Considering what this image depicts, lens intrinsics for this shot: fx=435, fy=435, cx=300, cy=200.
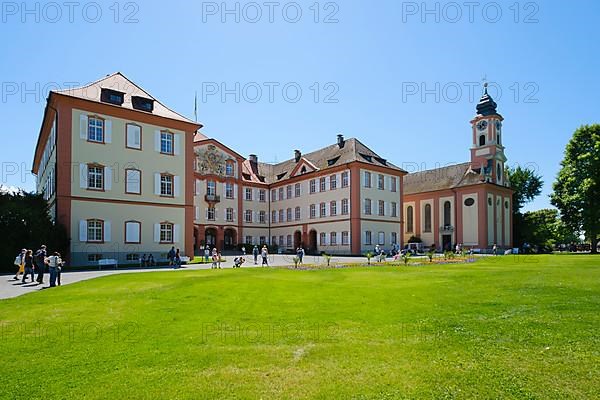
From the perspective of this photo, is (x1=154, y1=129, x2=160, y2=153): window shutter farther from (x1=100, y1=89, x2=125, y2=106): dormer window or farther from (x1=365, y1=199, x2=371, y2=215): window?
(x1=365, y1=199, x2=371, y2=215): window

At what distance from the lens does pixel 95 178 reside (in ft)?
101

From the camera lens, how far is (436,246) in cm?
5934

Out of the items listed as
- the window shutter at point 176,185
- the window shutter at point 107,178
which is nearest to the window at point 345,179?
the window shutter at point 176,185

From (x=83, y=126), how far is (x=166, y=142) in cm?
611

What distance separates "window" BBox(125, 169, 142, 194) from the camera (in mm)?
32031

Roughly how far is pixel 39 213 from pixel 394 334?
25.4 meters

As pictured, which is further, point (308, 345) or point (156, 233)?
point (156, 233)

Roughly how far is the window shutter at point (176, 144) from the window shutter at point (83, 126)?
6.55 m

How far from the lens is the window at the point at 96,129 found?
30.6m

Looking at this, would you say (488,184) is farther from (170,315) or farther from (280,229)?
(170,315)

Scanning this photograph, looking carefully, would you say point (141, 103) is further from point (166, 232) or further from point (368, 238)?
point (368, 238)

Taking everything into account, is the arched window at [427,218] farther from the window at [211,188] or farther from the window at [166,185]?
the window at [166,185]

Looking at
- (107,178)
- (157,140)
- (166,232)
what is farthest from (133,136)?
(166,232)

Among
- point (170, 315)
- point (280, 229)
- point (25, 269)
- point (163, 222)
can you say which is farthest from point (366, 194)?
point (170, 315)
